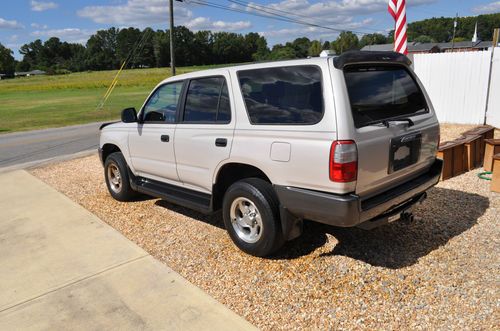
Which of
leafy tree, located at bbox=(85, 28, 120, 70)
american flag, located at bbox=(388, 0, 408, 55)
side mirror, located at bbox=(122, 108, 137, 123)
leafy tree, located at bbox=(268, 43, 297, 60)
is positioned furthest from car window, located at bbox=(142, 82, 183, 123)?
leafy tree, located at bbox=(85, 28, 120, 70)

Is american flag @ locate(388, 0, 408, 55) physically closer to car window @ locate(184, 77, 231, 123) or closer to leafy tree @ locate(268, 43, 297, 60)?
leafy tree @ locate(268, 43, 297, 60)

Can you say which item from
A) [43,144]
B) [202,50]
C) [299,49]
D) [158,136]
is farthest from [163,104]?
Answer: [202,50]

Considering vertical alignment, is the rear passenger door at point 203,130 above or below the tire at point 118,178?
above

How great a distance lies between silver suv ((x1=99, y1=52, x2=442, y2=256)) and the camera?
317 centimetres

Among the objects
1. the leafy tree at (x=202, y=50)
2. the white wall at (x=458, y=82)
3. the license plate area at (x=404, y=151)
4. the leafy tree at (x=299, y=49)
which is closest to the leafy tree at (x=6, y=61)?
the leafy tree at (x=202, y=50)

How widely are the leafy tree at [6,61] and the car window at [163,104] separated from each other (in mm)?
134921

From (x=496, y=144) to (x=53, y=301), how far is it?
246 inches

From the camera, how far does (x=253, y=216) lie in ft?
12.8

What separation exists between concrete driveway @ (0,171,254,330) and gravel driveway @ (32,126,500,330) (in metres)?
0.20

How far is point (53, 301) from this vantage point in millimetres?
3363

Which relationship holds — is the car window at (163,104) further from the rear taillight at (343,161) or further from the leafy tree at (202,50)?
the leafy tree at (202,50)

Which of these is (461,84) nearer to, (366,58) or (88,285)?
(366,58)

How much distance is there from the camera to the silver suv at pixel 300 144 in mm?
3174

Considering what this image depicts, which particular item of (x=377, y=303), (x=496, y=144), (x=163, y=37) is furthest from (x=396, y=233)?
(x=163, y=37)
